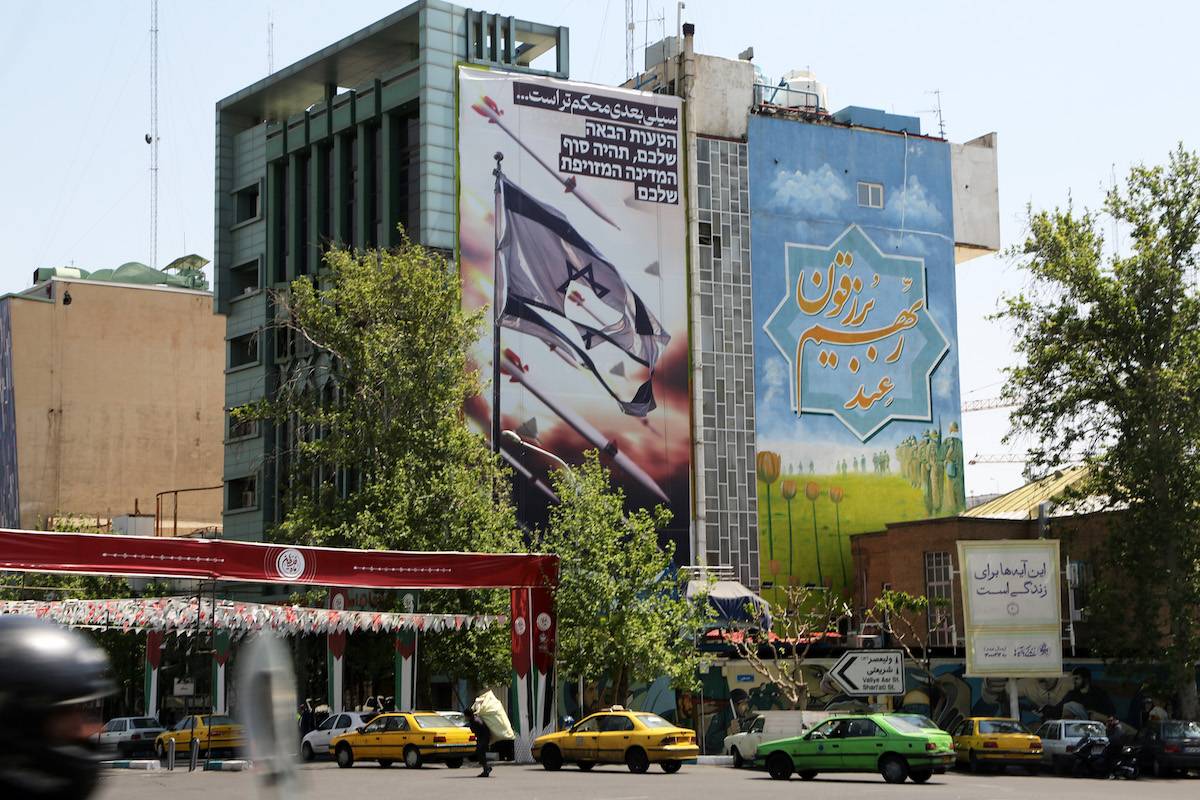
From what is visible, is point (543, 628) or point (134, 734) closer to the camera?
point (543, 628)

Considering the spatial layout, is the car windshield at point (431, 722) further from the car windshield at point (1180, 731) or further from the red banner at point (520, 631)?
the car windshield at point (1180, 731)

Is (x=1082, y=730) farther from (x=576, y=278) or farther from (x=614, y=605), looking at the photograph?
(x=576, y=278)

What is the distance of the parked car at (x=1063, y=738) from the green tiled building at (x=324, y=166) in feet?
92.8

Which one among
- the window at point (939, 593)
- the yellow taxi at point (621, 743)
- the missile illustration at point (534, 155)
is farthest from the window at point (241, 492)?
the yellow taxi at point (621, 743)

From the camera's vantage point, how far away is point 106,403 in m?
80.7

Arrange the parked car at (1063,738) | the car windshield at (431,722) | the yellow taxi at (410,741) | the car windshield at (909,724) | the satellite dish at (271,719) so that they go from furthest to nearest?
the parked car at (1063,738) → the car windshield at (431,722) → the yellow taxi at (410,741) → the car windshield at (909,724) → the satellite dish at (271,719)

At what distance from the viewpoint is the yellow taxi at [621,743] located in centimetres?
3338

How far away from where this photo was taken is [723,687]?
49250mm

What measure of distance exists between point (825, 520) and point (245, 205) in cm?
2898

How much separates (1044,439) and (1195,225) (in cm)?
722

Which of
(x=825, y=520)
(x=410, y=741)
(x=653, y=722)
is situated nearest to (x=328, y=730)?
(x=410, y=741)

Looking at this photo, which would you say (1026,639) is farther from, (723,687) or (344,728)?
(344,728)

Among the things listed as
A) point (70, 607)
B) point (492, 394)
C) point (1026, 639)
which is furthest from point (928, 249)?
point (70, 607)

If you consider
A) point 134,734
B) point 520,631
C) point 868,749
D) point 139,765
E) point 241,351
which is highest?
point 241,351
